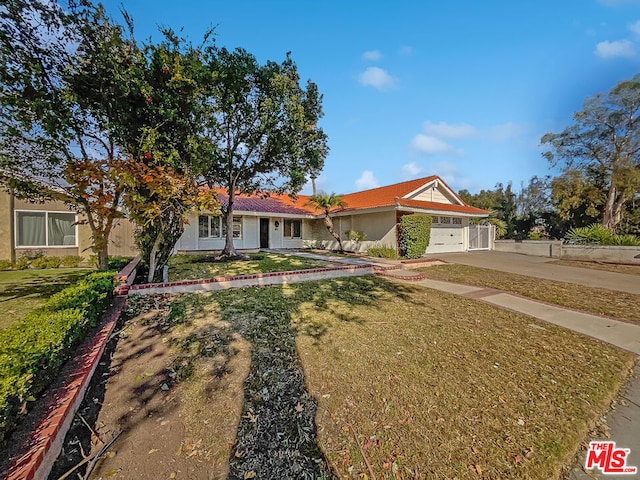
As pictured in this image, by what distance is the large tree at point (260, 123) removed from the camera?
10.5m

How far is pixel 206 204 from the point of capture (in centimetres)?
A: 661

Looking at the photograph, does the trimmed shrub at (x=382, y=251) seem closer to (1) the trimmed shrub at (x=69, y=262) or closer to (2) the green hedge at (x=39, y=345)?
(2) the green hedge at (x=39, y=345)

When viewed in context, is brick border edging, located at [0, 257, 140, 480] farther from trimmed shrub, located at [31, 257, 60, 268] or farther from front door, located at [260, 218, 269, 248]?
front door, located at [260, 218, 269, 248]

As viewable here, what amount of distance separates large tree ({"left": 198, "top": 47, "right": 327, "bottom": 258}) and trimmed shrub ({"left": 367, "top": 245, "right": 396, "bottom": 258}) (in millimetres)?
5378

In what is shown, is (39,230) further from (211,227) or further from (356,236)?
(356,236)

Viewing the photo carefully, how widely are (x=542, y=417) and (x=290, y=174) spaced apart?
1130 cm

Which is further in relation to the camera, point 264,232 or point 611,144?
point 611,144

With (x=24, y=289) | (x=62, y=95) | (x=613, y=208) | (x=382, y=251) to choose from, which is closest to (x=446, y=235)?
(x=382, y=251)

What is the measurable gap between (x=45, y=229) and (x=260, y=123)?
10.8 m

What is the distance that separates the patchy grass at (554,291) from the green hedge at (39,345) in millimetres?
9175

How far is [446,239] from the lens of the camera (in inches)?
723

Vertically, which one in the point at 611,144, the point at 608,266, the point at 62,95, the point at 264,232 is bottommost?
→ the point at 608,266

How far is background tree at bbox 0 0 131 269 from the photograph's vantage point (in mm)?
5887

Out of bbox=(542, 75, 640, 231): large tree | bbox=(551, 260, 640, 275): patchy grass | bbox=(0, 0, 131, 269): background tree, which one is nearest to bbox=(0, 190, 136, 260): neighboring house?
bbox=(0, 0, 131, 269): background tree
